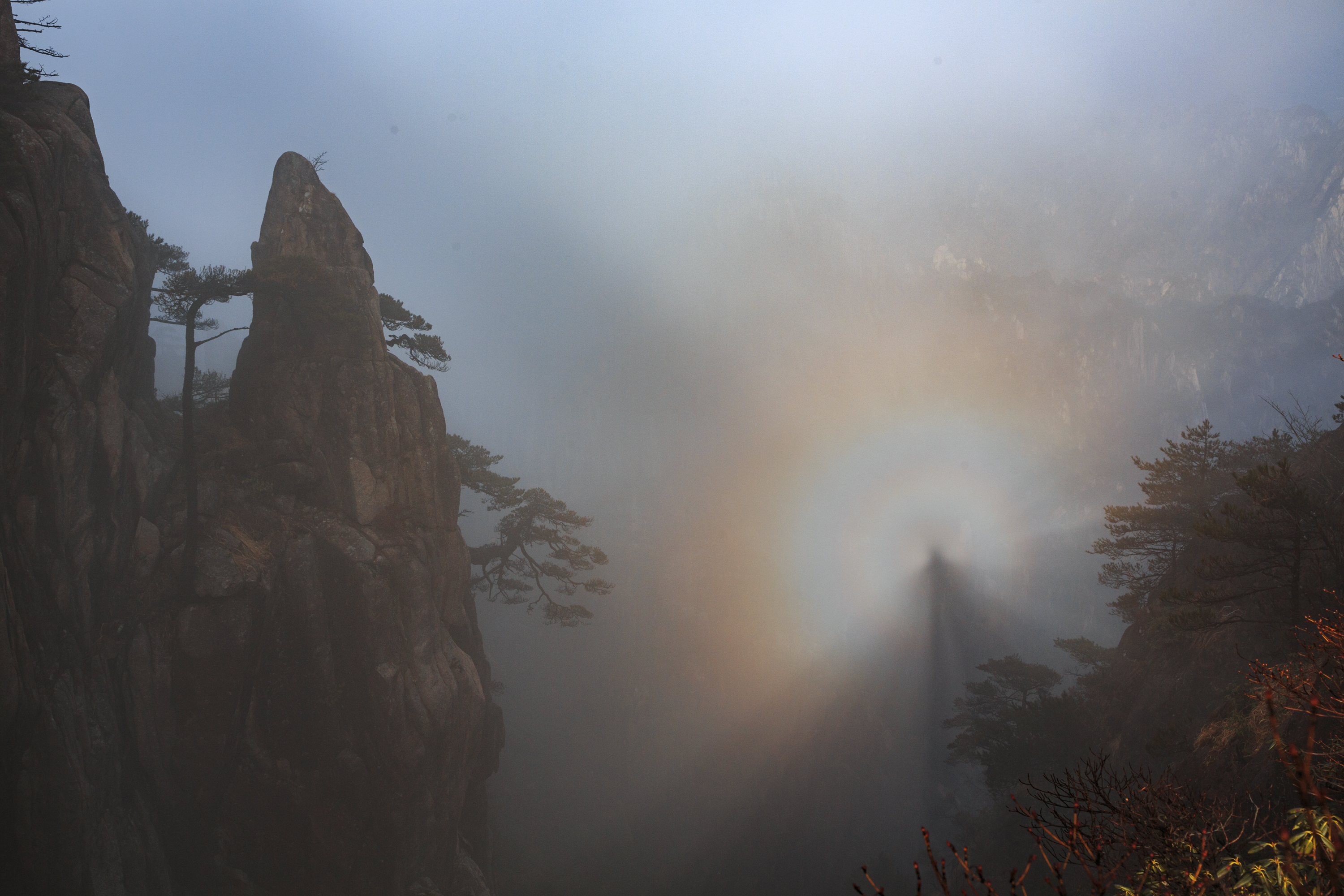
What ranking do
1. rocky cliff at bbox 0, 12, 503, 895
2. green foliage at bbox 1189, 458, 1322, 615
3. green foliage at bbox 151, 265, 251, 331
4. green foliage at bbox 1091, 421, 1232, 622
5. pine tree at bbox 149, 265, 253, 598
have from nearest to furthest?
green foliage at bbox 1189, 458, 1322, 615 → rocky cliff at bbox 0, 12, 503, 895 → pine tree at bbox 149, 265, 253, 598 → green foliage at bbox 151, 265, 251, 331 → green foliage at bbox 1091, 421, 1232, 622

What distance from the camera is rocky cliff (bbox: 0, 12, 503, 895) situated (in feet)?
35.6

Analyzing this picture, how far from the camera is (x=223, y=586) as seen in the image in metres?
14.0

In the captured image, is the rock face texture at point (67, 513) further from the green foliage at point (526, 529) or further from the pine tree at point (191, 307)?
the green foliage at point (526, 529)

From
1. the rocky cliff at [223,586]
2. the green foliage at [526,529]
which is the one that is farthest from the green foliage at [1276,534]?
the rocky cliff at [223,586]

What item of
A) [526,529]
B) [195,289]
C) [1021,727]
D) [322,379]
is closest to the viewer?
[195,289]

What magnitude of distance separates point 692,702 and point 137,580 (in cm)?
4298

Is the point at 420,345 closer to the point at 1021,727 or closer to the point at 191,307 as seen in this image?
the point at 191,307

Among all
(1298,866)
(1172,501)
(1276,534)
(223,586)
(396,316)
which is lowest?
(1298,866)

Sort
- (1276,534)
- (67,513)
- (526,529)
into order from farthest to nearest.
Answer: (526,529), (67,513), (1276,534)

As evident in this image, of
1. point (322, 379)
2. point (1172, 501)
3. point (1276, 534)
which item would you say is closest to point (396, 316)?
point (322, 379)

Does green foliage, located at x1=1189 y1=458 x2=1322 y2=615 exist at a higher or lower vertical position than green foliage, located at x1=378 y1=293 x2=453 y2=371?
lower

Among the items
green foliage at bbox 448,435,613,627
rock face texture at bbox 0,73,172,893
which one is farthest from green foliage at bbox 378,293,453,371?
rock face texture at bbox 0,73,172,893

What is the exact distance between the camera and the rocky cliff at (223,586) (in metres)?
10.8

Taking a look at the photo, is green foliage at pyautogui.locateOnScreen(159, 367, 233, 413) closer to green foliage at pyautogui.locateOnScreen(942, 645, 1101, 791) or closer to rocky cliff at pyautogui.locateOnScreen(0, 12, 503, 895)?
rocky cliff at pyautogui.locateOnScreen(0, 12, 503, 895)
